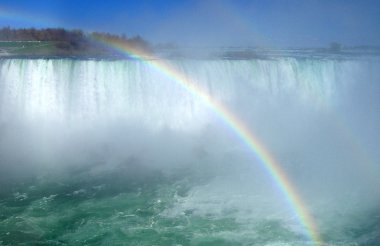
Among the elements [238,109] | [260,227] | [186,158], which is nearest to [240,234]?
[260,227]

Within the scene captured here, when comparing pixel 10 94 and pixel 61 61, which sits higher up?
pixel 61 61

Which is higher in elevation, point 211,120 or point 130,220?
point 211,120

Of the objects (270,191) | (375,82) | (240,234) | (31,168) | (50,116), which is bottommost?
(240,234)

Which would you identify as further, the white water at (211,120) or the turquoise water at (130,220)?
the white water at (211,120)

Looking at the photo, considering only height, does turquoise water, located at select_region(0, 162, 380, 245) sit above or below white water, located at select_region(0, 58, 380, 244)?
below

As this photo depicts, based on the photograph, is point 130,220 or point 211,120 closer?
point 130,220

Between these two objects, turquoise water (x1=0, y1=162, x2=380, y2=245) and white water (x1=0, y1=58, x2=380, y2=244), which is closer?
turquoise water (x1=0, y1=162, x2=380, y2=245)

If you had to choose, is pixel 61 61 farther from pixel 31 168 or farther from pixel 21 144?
pixel 31 168

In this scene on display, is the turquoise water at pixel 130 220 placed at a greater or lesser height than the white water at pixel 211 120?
lesser
